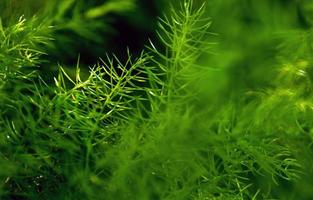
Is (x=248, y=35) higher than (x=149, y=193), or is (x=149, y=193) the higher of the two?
(x=248, y=35)

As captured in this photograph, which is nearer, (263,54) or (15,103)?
(15,103)

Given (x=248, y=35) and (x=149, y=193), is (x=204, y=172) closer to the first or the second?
(x=149, y=193)

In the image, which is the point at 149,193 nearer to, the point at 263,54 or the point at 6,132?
the point at 6,132

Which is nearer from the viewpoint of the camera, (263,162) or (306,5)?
(263,162)

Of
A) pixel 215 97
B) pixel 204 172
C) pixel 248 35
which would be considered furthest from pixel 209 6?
pixel 204 172

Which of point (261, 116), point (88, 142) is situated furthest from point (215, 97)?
point (88, 142)

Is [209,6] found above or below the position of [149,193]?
above
